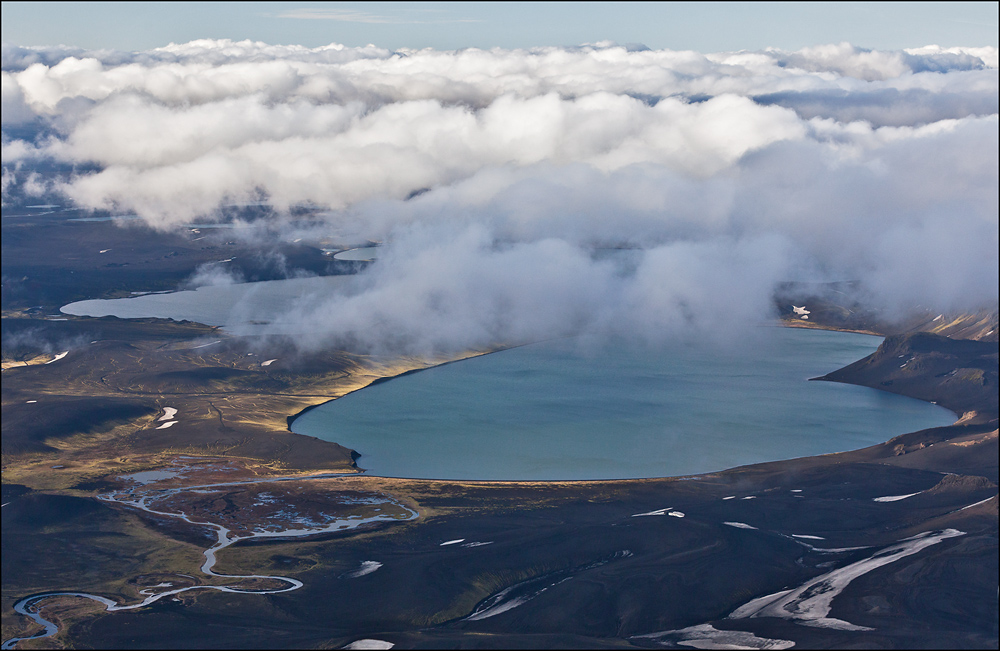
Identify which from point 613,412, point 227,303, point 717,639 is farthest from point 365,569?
point 227,303

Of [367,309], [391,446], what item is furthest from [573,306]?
[391,446]

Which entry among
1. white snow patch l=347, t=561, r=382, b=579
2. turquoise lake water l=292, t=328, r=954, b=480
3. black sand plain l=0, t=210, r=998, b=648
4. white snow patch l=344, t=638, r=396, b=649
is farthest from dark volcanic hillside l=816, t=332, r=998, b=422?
white snow patch l=344, t=638, r=396, b=649

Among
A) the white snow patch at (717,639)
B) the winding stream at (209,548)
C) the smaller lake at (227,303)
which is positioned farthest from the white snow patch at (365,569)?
the smaller lake at (227,303)

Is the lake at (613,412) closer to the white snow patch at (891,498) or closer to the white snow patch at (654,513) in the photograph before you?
the white snow patch at (654,513)

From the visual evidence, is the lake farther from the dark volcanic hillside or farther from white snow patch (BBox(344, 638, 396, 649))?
white snow patch (BBox(344, 638, 396, 649))

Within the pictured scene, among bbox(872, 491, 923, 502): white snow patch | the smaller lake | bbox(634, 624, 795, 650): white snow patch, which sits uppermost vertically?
the smaller lake

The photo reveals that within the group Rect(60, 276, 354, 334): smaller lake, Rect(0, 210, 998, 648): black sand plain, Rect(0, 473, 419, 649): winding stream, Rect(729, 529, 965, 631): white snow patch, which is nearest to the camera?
Rect(0, 210, 998, 648): black sand plain

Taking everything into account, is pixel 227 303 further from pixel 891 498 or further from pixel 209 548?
pixel 891 498

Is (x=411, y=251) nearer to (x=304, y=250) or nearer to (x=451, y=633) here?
(x=304, y=250)
